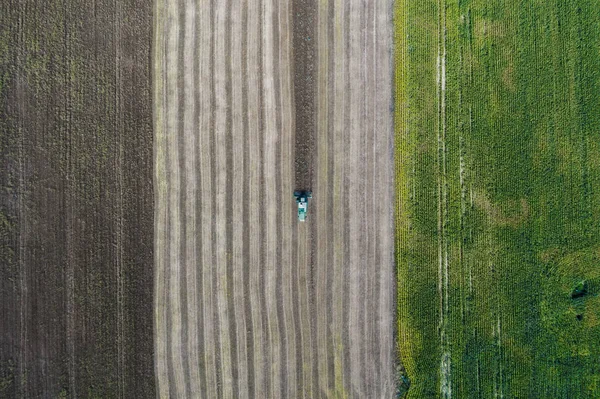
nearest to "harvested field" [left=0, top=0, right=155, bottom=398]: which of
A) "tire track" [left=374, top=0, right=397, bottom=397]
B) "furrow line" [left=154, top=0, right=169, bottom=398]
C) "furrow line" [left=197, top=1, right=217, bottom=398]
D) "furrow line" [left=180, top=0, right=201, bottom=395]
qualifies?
"furrow line" [left=154, top=0, right=169, bottom=398]

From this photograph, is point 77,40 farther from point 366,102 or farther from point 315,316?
point 315,316

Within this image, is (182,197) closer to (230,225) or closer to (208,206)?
(208,206)

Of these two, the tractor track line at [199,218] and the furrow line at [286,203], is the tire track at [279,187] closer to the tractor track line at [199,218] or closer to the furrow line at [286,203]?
the furrow line at [286,203]

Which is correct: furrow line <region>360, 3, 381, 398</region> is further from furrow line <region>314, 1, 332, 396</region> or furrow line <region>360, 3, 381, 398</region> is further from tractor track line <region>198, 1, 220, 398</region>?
tractor track line <region>198, 1, 220, 398</region>

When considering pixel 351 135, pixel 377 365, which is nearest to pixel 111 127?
pixel 351 135

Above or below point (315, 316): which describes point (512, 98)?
above

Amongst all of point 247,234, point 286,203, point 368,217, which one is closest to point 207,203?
point 247,234

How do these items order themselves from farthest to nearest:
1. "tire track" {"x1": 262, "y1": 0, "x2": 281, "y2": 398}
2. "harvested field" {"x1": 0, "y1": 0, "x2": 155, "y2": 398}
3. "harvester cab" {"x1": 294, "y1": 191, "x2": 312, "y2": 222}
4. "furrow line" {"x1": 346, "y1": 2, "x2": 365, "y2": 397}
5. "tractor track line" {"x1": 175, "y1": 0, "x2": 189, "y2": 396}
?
1. "furrow line" {"x1": 346, "y1": 2, "x2": 365, "y2": 397}
2. "tire track" {"x1": 262, "y1": 0, "x2": 281, "y2": 398}
3. "tractor track line" {"x1": 175, "y1": 0, "x2": 189, "y2": 396}
4. "harvester cab" {"x1": 294, "y1": 191, "x2": 312, "y2": 222}
5. "harvested field" {"x1": 0, "y1": 0, "x2": 155, "y2": 398}
